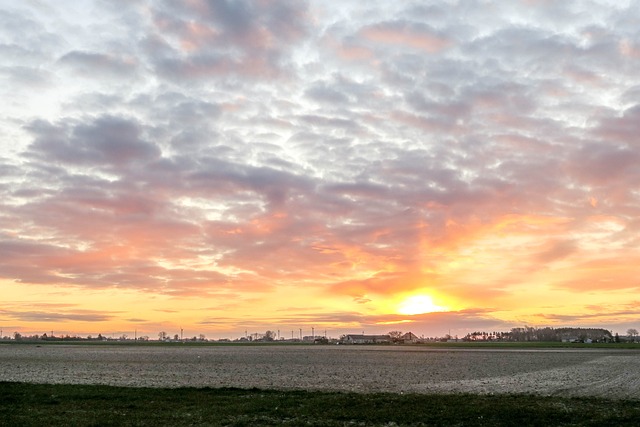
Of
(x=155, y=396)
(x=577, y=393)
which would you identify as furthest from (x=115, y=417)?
(x=577, y=393)

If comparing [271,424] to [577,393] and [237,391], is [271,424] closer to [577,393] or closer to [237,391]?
[237,391]

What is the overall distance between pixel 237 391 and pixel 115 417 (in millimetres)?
14065

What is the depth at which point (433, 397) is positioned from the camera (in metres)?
34.9

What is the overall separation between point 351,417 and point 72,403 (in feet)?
49.5

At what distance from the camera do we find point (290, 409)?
29.3 meters

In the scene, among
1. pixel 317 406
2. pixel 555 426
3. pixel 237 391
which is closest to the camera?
pixel 555 426

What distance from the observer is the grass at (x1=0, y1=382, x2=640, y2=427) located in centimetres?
2483

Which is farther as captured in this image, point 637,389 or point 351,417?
point 637,389

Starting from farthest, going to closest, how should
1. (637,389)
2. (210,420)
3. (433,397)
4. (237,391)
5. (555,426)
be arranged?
(637,389) < (237,391) < (433,397) < (210,420) < (555,426)

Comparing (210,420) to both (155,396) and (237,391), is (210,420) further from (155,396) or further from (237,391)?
(237,391)

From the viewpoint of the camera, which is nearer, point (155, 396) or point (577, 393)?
point (155, 396)

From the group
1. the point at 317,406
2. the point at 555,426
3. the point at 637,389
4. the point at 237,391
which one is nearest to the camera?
the point at 555,426

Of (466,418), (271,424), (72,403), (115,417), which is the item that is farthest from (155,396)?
→ (466,418)

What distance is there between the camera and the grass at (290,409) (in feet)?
81.5
